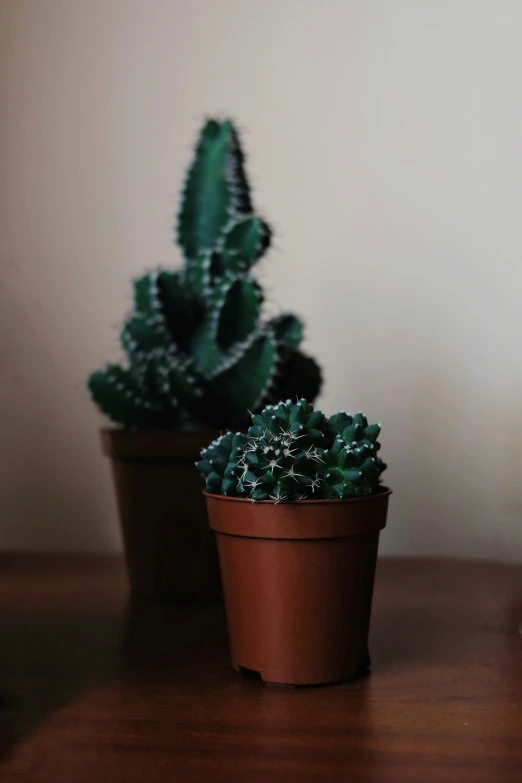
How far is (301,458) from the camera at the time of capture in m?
0.67

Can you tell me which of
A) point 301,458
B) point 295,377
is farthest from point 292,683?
point 295,377

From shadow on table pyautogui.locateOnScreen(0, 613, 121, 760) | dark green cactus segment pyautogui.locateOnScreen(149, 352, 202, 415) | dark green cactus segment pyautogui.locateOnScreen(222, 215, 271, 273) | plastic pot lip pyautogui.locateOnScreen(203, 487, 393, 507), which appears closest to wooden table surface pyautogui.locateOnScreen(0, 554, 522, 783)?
shadow on table pyautogui.locateOnScreen(0, 613, 121, 760)

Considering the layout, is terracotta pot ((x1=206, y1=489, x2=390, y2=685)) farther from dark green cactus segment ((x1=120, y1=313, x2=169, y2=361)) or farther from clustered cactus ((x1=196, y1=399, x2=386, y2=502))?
dark green cactus segment ((x1=120, y1=313, x2=169, y2=361))

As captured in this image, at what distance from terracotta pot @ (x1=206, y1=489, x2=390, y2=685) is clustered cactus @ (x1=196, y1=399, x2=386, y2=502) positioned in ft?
0.05

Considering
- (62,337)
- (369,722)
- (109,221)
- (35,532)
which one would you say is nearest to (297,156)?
(109,221)

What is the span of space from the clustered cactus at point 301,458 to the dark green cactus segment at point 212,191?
41cm

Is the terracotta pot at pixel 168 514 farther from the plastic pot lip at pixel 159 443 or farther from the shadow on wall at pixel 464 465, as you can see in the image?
the shadow on wall at pixel 464 465

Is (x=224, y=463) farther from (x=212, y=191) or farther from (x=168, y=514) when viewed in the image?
(x=212, y=191)

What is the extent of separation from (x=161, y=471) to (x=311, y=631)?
358mm

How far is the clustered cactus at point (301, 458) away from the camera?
67 centimetres

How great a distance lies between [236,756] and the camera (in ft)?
1.75

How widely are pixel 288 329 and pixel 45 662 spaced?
0.53 metres

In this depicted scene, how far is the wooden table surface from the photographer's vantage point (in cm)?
52

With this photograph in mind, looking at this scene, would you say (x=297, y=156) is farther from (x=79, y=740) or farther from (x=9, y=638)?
(x=79, y=740)
